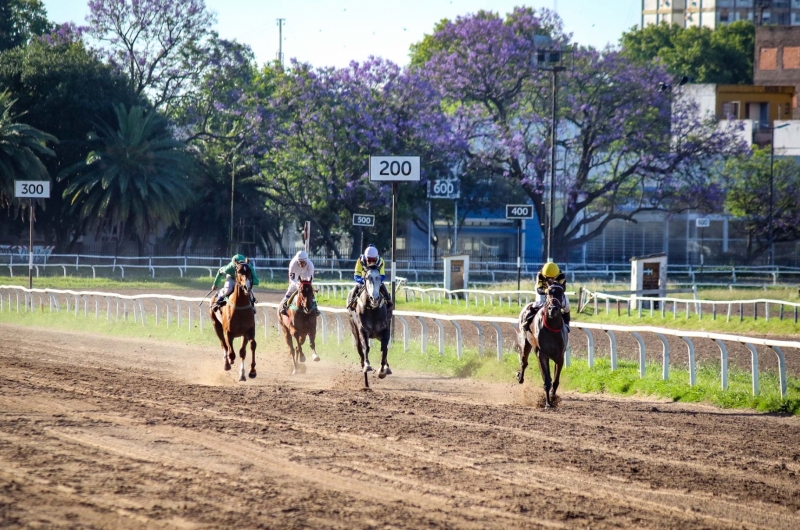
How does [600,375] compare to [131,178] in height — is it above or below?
below

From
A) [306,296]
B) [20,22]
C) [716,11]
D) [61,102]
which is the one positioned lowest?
[306,296]

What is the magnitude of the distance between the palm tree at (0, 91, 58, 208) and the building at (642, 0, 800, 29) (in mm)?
80915

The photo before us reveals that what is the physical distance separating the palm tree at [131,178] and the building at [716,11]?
76.4m

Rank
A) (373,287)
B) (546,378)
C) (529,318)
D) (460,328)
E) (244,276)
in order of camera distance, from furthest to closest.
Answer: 1. (460,328)
2. (244,276)
3. (373,287)
4. (529,318)
5. (546,378)

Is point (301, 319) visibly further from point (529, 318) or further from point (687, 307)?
point (687, 307)

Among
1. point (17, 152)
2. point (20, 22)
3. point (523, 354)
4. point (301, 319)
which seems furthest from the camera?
point (20, 22)

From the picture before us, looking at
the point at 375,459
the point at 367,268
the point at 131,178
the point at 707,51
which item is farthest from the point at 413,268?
the point at 707,51

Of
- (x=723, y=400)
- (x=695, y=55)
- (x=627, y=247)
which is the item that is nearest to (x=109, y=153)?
(x=627, y=247)

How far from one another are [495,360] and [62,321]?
14.9m

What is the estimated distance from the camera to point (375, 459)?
8.76 meters

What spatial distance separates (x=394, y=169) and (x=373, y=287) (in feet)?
12.4

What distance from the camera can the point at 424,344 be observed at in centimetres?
1875

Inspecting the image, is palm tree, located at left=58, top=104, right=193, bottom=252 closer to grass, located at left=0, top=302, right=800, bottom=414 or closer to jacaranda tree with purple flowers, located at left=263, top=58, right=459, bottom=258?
jacaranda tree with purple flowers, located at left=263, top=58, right=459, bottom=258

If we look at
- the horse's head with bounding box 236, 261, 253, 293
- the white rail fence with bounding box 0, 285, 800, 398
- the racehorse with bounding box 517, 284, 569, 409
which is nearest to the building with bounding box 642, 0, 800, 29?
the white rail fence with bounding box 0, 285, 800, 398
